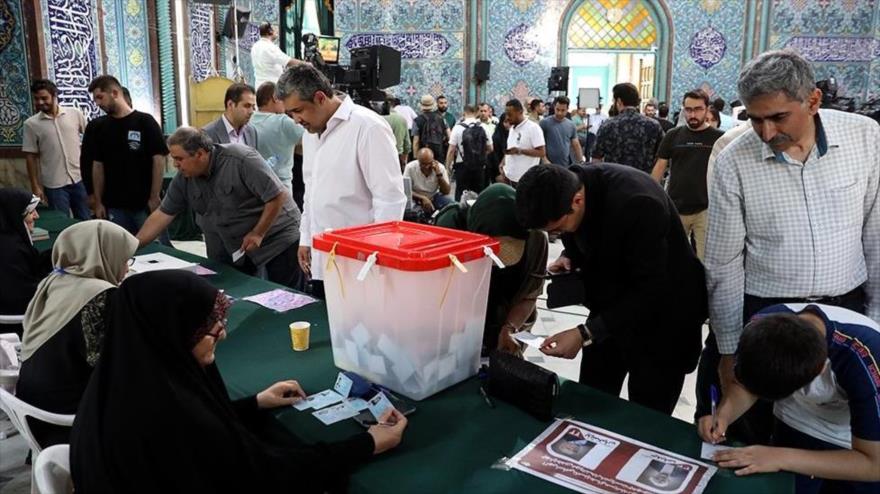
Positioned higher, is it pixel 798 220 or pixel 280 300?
pixel 798 220

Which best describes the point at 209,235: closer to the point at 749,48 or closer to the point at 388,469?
the point at 388,469

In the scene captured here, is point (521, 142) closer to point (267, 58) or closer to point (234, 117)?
point (267, 58)

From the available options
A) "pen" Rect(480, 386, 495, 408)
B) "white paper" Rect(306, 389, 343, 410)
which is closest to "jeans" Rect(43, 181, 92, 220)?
"white paper" Rect(306, 389, 343, 410)

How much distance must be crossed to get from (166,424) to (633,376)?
1.33 m

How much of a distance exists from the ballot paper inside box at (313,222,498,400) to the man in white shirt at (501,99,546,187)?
4.81m

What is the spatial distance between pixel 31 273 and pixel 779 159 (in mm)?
2721

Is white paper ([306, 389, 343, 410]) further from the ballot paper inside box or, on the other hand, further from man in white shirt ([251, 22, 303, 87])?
man in white shirt ([251, 22, 303, 87])

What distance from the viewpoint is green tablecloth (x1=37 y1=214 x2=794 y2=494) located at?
1.21m

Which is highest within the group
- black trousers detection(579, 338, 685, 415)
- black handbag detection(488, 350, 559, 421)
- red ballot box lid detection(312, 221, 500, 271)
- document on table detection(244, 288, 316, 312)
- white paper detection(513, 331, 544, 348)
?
red ballot box lid detection(312, 221, 500, 271)

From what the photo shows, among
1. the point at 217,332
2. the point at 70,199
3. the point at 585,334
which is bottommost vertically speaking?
the point at 70,199

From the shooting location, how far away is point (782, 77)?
148 cm

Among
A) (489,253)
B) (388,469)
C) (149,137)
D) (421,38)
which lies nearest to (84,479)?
(388,469)

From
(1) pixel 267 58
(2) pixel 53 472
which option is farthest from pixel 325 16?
(2) pixel 53 472

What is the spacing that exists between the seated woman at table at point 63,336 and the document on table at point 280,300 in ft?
1.72
